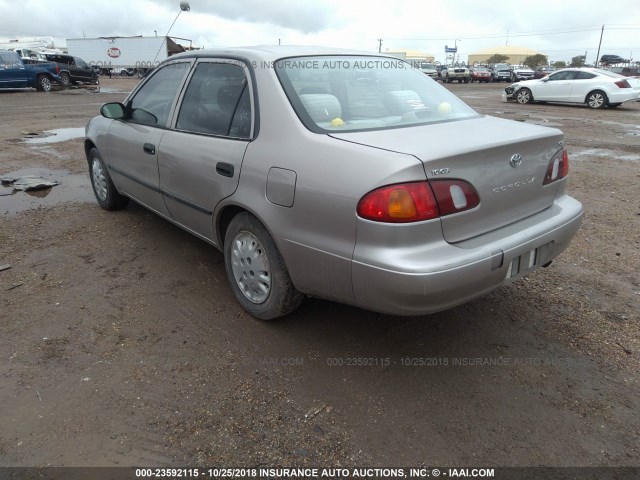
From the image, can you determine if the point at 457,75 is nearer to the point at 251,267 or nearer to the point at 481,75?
the point at 481,75

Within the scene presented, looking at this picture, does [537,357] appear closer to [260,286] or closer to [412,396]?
[412,396]

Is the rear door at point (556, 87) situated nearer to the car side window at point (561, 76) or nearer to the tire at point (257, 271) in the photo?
the car side window at point (561, 76)

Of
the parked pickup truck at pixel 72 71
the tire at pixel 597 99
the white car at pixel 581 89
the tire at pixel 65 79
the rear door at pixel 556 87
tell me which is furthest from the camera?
the parked pickup truck at pixel 72 71

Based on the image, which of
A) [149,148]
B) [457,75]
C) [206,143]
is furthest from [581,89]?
[457,75]

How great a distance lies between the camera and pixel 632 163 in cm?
785

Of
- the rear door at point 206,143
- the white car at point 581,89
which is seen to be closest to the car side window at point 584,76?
the white car at point 581,89

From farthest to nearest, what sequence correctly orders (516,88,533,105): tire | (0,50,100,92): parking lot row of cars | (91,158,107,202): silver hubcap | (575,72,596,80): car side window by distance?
1. (0,50,100,92): parking lot row of cars
2. (516,88,533,105): tire
3. (575,72,596,80): car side window
4. (91,158,107,202): silver hubcap

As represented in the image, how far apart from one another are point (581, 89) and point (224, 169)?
18.6m

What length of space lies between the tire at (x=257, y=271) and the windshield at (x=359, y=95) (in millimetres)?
724

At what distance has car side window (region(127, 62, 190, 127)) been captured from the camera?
374cm

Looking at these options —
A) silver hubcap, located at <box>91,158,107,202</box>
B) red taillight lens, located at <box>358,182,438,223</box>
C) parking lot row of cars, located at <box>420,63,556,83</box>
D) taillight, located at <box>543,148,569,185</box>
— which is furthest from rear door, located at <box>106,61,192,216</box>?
parking lot row of cars, located at <box>420,63,556,83</box>

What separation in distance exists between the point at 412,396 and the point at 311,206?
3.62 feet

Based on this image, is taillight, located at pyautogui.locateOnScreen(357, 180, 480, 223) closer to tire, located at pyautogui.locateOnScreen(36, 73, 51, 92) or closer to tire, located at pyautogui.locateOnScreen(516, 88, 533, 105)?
tire, located at pyautogui.locateOnScreen(516, 88, 533, 105)

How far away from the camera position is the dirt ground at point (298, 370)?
2172 millimetres
